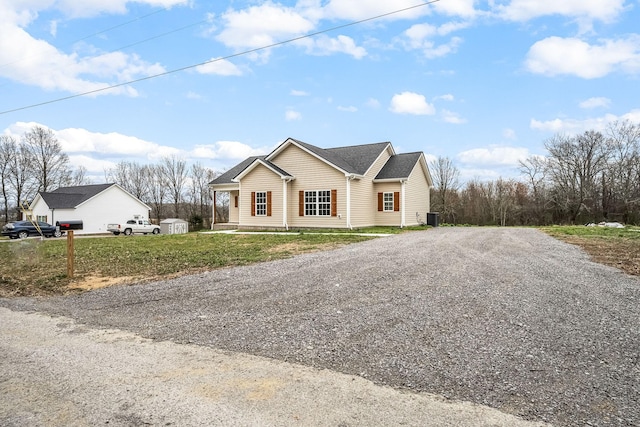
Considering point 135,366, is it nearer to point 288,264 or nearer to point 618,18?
point 288,264

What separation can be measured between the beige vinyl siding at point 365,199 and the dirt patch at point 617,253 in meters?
10.1

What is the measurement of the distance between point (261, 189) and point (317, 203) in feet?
11.5

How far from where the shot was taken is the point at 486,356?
356cm

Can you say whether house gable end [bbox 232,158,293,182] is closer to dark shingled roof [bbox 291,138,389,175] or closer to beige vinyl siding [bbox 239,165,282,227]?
beige vinyl siding [bbox 239,165,282,227]

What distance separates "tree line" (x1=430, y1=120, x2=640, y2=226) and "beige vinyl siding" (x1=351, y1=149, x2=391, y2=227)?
17427 mm

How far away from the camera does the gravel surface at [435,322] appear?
3000mm

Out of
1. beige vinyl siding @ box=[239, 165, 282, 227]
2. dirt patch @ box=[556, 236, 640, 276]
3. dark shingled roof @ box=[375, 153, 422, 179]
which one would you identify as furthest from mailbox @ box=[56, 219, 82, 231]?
dirt patch @ box=[556, 236, 640, 276]

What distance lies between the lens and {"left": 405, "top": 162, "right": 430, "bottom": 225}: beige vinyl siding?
22.1 metres

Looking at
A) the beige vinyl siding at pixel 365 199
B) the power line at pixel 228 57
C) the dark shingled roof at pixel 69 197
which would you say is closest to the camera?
the power line at pixel 228 57

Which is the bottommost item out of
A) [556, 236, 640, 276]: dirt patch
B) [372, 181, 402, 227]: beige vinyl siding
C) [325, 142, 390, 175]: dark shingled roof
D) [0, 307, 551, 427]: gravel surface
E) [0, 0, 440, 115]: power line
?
[0, 307, 551, 427]: gravel surface

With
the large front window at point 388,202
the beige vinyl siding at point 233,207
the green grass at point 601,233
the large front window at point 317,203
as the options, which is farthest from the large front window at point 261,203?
the green grass at point 601,233

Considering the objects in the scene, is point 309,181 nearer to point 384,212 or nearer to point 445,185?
point 384,212

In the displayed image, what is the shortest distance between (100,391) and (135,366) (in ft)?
1.66

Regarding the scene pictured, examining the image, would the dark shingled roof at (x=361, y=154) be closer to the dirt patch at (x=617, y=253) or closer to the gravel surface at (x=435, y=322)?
the dirt patch at (x=617, y=253)
